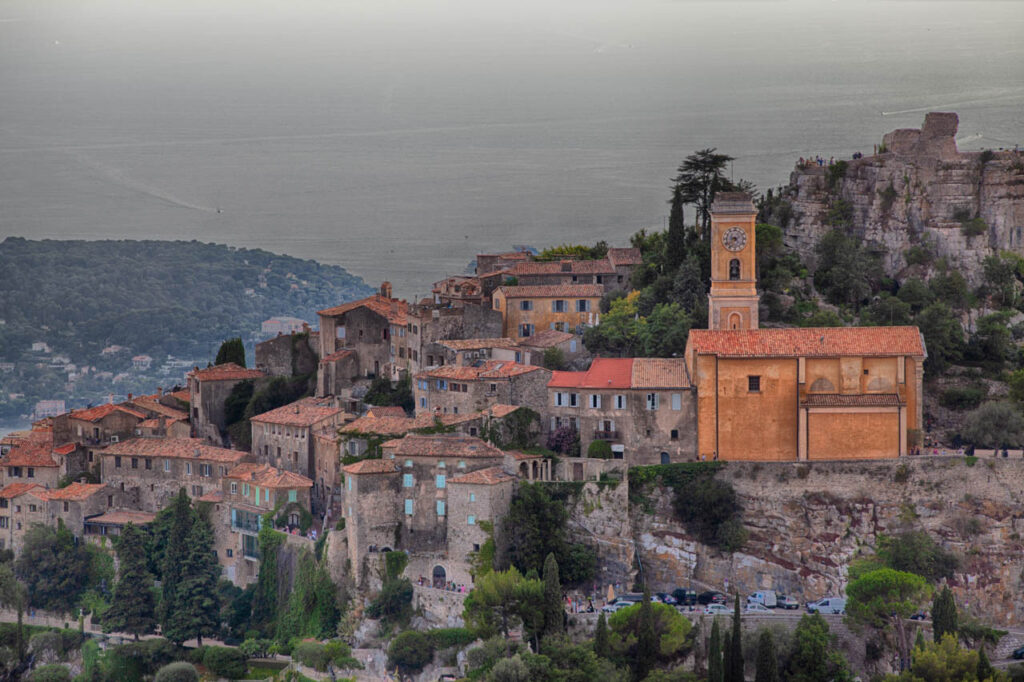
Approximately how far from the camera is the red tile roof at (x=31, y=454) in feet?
217

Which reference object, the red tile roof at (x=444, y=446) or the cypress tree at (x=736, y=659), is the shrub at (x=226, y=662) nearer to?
the red tile roof at (x=444, y=446)

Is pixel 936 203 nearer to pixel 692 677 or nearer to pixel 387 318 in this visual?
pixel 387 318

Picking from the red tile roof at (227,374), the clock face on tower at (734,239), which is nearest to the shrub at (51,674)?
the red tile roof at (227,374)

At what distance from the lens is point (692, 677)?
49.8 meters

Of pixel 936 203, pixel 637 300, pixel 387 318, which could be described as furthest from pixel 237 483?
pixel 936 203

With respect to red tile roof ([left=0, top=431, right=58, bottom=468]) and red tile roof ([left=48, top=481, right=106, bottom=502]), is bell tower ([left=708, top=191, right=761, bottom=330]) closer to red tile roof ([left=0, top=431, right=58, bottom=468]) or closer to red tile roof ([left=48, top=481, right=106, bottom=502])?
red tile roof ([left=48, top=481, right=106, bottom=502])

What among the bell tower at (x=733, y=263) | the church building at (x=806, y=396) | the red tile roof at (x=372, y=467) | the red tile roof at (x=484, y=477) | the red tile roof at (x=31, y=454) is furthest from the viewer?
the red tile roof at (x=31, y=454)

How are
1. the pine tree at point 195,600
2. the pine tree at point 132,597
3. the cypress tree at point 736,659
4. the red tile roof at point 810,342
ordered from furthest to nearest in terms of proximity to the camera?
the pine tree at point 132,597, the pine tree at point 195,600, the red tile roof at point 810,342, the cypress tree at point 736,659

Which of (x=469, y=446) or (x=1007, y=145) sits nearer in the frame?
(x=469, y=446)

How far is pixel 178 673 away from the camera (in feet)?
184

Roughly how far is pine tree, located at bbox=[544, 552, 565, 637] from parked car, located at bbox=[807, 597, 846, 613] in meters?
6.91

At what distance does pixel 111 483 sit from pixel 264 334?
45484 mm

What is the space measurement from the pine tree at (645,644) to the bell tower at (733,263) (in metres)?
12.1

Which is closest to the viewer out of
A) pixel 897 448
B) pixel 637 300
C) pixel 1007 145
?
pixel 897 448
